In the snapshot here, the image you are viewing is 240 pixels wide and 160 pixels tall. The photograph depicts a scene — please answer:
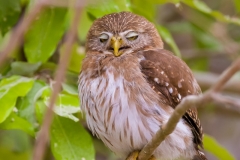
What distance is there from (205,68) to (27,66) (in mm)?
2422

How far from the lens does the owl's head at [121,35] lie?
3.34 metres

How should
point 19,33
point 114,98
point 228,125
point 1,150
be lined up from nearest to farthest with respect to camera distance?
point 19,33 < point 114,98 < point 1,150 < point 228,125

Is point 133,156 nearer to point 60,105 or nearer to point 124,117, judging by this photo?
point 124,117

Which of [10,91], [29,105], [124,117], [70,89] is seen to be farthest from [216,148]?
[10,91]

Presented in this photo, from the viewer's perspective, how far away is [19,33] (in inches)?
50.4

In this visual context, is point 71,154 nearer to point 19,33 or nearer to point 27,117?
point 27,117

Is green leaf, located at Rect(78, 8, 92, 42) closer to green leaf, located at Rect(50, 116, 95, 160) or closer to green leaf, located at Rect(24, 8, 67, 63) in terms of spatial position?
green leaf, located at Rect(24, 8, 67, 63)

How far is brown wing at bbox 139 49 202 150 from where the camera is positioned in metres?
3.06

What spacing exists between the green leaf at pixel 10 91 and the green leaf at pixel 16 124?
0.28ft

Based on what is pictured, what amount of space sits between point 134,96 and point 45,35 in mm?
808

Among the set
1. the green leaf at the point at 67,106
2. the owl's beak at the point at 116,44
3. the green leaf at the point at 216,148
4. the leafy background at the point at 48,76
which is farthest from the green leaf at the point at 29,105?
the green leaf at the point at 216,148

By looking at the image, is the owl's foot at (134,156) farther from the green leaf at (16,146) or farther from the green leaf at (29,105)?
the green leaf at (16,146)

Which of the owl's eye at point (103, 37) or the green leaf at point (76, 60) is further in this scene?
the green leaf at point (76, 60)

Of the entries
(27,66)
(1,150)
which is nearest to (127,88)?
(27,66)
